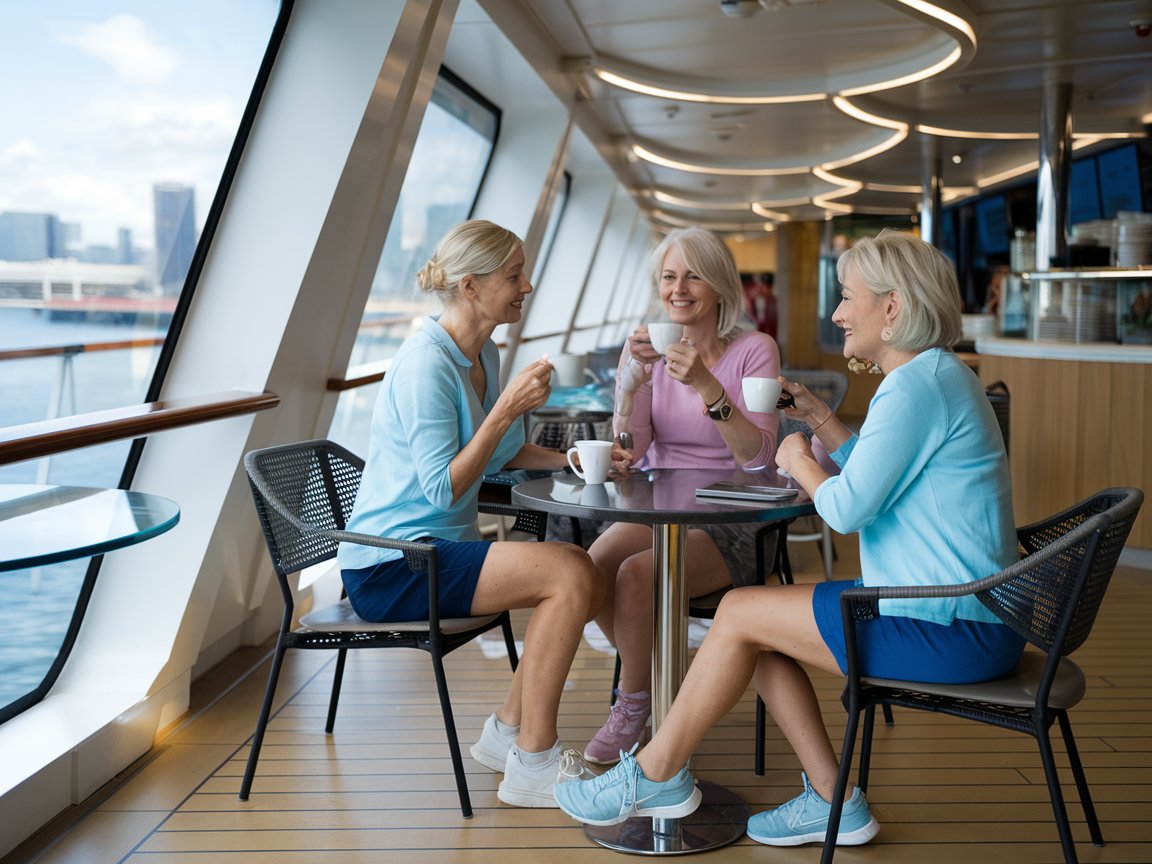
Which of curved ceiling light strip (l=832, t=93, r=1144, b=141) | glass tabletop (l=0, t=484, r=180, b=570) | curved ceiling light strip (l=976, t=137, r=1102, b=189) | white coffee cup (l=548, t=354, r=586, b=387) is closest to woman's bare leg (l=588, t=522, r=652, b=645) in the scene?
glass tabletop (l=0, t=484, r=180, b=570)

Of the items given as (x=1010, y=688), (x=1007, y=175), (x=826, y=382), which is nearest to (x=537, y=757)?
(x=1010, y=688)

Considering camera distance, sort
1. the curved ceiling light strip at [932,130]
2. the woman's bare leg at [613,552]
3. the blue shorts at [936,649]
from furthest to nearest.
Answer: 1. the curved ceiling light strip at [932,130]
2. the woman's bare leg at [613,552]
3. the blue shorts at [936,649]

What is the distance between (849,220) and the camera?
18234mm

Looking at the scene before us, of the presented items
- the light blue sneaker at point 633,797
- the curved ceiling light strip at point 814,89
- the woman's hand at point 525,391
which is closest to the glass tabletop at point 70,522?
the woman's hand at point 525,391

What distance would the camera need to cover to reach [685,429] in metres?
3.12

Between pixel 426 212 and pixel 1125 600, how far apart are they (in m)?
4.46

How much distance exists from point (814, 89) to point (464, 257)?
18.5 feet

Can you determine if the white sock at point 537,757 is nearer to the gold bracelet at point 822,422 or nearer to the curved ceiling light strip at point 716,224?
the gold bracelet at point 822,422

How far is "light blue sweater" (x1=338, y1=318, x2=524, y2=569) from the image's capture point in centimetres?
256

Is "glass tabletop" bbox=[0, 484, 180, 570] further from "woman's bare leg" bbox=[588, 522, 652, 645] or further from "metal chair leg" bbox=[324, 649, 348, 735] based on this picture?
"woman's bare leg" bbox=[588, 522, 652, 645]

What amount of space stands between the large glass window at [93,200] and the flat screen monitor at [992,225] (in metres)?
12.8

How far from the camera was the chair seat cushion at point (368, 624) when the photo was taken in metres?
2.49

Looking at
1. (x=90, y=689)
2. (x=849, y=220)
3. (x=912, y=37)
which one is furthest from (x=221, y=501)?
(x=849, y=220)

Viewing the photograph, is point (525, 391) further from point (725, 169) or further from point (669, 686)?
point (725, 169)
